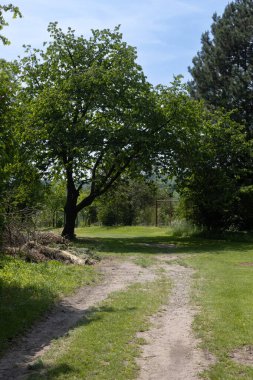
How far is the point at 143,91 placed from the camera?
26297 millimetres

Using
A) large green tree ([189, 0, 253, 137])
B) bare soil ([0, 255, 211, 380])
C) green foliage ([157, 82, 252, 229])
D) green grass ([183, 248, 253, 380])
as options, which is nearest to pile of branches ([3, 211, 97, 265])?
bare soil ([0, 255, 211, 380])

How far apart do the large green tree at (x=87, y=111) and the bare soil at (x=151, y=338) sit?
13247 mm

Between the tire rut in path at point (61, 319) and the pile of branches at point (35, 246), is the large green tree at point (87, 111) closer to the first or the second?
the pile of branches at point (35, 246)

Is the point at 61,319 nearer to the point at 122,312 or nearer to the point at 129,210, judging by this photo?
the point at 122,312

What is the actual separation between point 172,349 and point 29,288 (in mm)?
5144

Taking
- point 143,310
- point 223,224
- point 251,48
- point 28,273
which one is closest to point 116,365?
point 143,310

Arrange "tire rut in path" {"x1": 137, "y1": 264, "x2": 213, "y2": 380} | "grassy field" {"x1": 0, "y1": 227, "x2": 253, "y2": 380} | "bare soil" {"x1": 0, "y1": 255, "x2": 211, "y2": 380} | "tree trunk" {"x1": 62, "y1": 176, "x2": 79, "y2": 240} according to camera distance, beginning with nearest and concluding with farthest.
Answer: "tire rut in path" {"x1": 137, "y1": 264, "x2": 213, "y2": 380}, "bare soil" {"x1": 0, "y1": 255, "x2": 211, "y2": 380}, "grassy field" {"x1": 0, "y1": 227, "x2": 253, "y2": 380}, "tree trunk" {"x1": 62, "y1": 176, "x2": 79, "y2": 240}

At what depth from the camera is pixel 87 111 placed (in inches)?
1063

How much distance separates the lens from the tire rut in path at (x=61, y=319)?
6371 millimetres

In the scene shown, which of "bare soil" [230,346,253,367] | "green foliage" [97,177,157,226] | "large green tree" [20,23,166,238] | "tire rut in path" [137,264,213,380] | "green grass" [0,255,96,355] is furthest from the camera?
"green foliage" [97,177,157,226]

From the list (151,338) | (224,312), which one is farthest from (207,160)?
(151,338)

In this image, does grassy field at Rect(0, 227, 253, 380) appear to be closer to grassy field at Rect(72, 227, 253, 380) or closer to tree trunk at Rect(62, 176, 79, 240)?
grassy field at Rect(72, 227, 253, 380)

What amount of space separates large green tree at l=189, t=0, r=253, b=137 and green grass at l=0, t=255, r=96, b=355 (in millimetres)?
20494

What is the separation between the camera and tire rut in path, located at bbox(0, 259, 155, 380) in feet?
20.9
